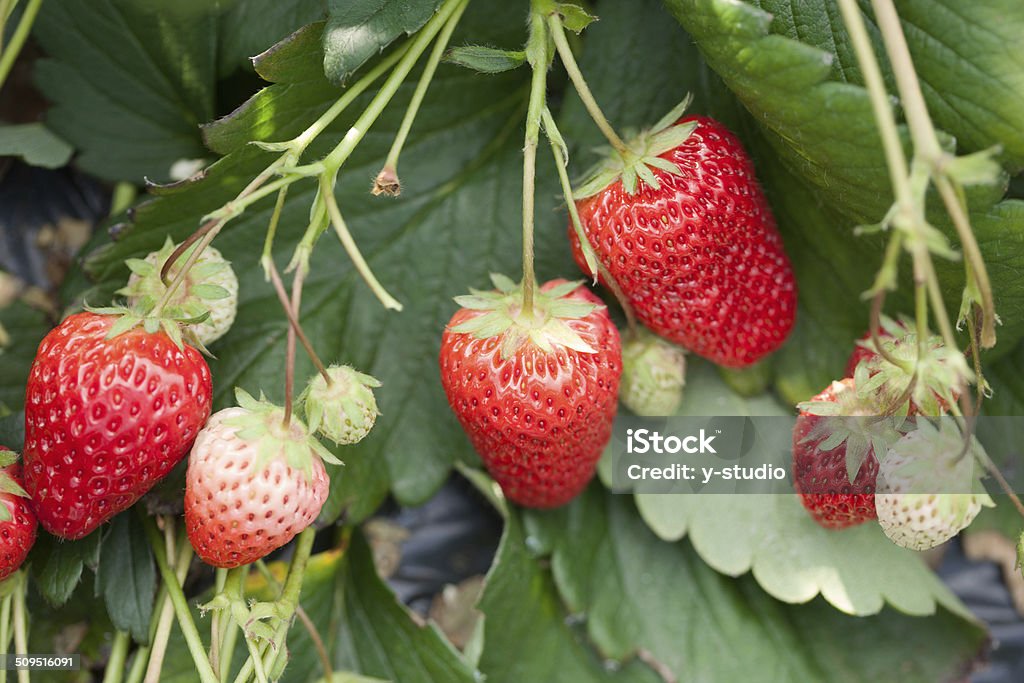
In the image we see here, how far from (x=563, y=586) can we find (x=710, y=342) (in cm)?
37

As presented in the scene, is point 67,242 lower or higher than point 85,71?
lower

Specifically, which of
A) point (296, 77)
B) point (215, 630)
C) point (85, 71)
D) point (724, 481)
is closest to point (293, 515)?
point (215, 630)

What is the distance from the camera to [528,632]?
118cm

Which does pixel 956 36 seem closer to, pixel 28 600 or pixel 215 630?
pixel 215 630

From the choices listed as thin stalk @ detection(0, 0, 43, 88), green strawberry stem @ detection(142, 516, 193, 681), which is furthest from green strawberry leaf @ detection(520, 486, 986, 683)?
thin stalk @ detection(0, 0, 43, 88)

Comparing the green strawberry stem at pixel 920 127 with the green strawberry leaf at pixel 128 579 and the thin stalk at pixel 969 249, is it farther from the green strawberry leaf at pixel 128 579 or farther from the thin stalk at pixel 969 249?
the green strawberry leaf at pixel 128 579

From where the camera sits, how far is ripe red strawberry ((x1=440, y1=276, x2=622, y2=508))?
2.84ft

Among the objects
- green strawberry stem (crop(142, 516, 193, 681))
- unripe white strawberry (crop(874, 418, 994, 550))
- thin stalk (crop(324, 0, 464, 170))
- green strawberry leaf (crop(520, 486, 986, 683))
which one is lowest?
green strawberry leaf (crop(520, 486, 986, 683))

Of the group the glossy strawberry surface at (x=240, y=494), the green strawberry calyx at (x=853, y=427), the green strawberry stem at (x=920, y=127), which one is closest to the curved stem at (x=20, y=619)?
the glossy strawberry surface at (x=240, y=494)

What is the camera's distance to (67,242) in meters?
1.27

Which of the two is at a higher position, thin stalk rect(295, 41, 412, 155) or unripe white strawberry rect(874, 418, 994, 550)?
thin stalk rect(295, 41, 412, 155)

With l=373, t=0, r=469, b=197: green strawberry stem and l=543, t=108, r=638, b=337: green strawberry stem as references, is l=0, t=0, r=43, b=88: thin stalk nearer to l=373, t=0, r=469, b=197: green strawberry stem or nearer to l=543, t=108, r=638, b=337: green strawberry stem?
l=373, t=0, r=469, b=197: green strawberry stem

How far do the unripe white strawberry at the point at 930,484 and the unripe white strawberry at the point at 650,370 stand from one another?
10.0 inches

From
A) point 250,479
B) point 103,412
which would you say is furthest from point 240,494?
point 103,412
